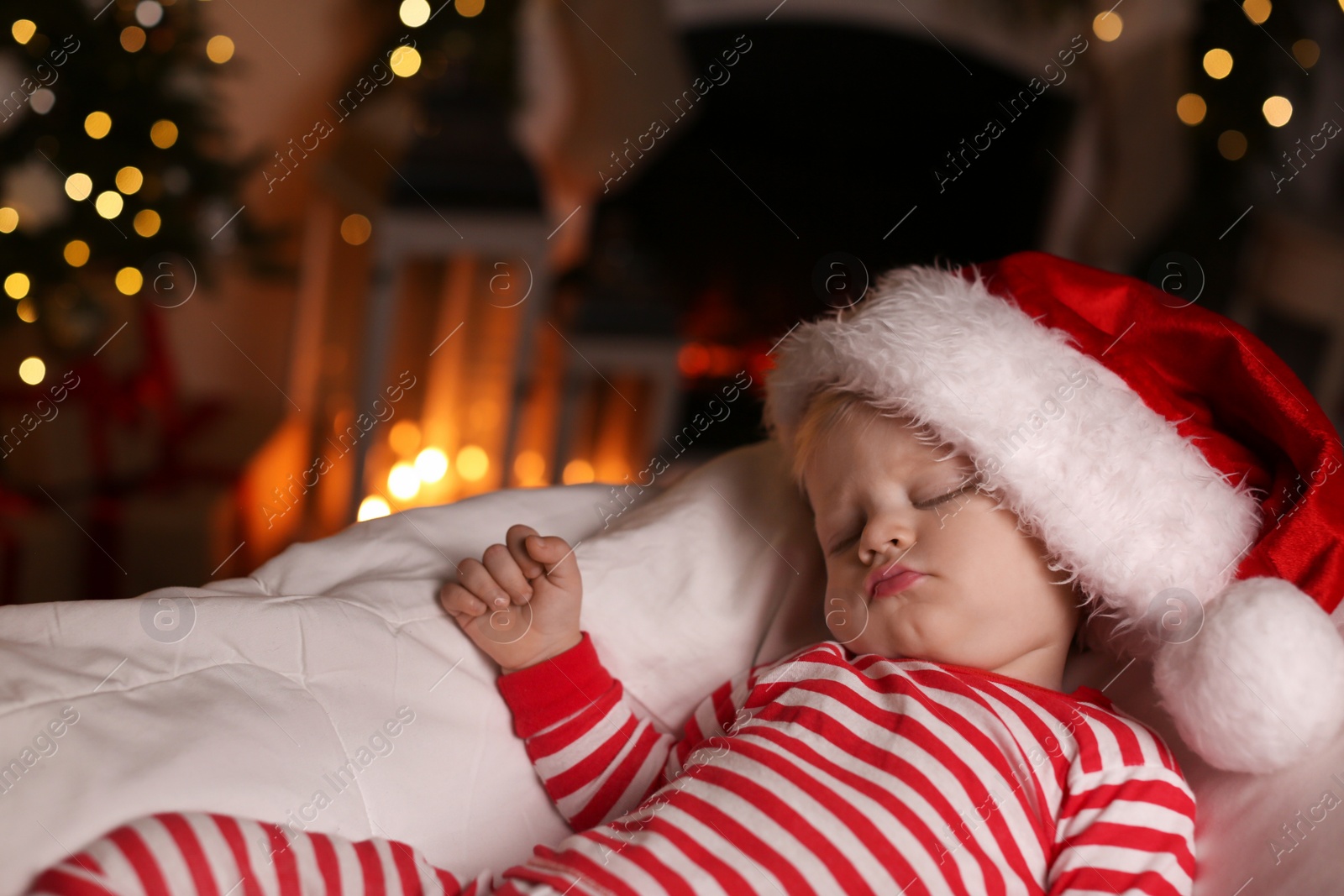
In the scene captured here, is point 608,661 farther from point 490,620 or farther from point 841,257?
point 841,257

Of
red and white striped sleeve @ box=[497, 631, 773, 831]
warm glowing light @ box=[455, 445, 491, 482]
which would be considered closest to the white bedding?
red and white striped sleeve @ box=[497, 631, 773, 831]

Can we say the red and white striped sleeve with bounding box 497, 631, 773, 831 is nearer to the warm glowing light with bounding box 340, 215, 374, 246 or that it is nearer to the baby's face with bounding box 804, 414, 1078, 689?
the baby's face with bounding box 804, 414, 1078, 689

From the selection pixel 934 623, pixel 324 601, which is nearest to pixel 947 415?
pixel 934 623

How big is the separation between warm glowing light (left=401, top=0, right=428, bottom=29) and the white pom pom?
211 cm

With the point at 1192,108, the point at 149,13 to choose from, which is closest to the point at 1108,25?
the point at 1192,108

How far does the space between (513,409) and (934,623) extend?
67.9 inches

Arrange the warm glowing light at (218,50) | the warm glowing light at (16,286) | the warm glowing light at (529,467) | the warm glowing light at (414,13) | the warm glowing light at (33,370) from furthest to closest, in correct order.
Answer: the warm glowing light at (529,467)
the warm glowing light at (414,13)
the warm glowing light at (218,50)
the warm glowing light at (33,370)
the warm glowing light at (16,286)

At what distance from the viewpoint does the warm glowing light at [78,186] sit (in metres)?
1.77

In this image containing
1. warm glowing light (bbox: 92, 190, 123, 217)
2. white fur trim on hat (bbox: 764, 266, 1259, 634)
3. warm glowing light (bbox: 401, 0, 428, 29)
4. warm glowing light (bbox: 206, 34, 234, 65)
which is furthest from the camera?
warm glowing light (bbox: 401, 0, 428, 29)

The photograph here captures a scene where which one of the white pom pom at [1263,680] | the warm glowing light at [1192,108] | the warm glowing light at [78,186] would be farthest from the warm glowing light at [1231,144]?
the warm glowing light at [78,186]

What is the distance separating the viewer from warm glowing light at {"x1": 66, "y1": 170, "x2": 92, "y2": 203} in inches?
69.5

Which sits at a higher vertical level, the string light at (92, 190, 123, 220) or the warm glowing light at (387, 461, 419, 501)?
the string light at (92, 190, 123, 220)

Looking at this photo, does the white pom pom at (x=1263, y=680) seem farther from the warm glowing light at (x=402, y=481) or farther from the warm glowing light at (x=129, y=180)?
the warm glowing light at (x=402, y=481)

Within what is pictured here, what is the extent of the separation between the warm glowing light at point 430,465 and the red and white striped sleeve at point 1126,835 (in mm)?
2072
